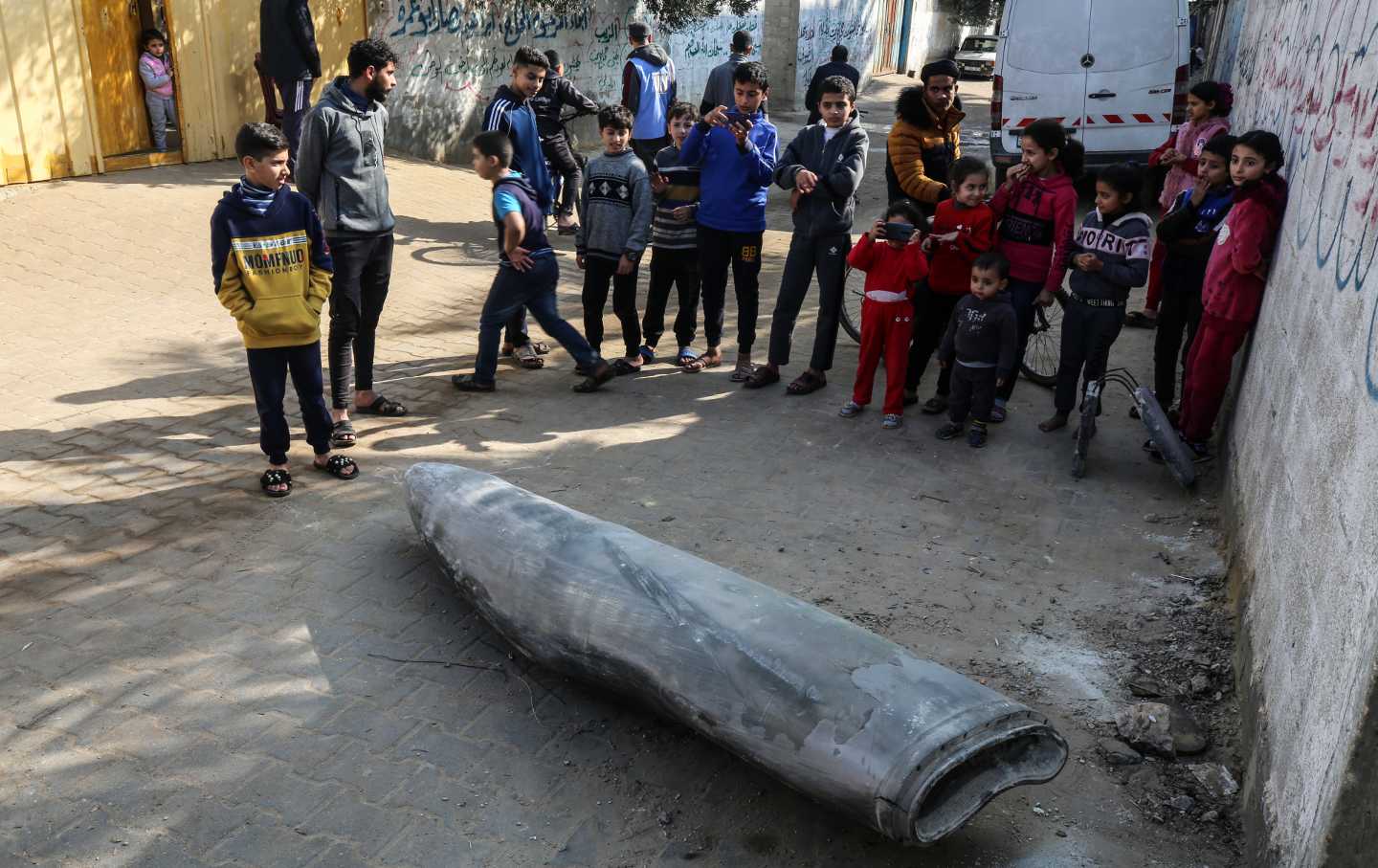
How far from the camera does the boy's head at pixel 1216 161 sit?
225 inches

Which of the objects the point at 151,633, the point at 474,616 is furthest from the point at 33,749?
the point at 474,616

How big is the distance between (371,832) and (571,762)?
2.10 feet

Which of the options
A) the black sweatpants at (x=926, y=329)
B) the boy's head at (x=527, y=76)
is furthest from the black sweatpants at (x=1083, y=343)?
the boy's head at (x=527, y=76)

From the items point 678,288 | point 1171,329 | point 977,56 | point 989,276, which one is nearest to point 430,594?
point 678,288

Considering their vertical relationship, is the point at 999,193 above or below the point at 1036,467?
above

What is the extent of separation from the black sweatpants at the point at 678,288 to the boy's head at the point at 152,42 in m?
6.21

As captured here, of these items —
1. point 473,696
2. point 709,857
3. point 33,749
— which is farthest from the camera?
point 473,696

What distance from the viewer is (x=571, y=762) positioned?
3461 mm

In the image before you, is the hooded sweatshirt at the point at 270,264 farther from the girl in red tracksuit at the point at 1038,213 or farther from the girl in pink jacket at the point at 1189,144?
the girl in pink jacket at the point at 1189,144

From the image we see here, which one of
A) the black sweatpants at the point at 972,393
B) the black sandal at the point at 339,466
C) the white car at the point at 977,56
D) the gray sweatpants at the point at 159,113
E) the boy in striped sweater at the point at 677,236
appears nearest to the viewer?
the black sandal at the point at 339,466

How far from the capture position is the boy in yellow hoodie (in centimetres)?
462

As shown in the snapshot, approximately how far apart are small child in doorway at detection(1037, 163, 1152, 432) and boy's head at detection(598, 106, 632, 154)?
8.55 ft

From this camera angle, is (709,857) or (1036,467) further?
(1036,467)

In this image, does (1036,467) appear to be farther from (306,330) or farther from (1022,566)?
(306,330)
